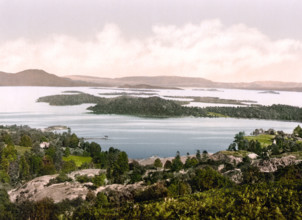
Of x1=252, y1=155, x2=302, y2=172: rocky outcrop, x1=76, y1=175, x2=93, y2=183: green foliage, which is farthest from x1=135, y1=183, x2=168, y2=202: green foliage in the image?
x1=252, y1=155, x2=302, y2=172: rocky outcrop

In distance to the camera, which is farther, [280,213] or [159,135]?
[159,135]

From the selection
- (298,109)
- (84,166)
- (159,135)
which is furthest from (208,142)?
(298,109)

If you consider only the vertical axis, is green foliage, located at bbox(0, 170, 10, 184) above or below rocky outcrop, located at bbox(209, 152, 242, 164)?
below

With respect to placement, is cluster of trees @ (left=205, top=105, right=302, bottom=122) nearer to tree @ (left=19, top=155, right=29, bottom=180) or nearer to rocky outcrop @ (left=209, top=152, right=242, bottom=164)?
rocky outcrop @ (left=209, top=152, right=242, bottom=164)

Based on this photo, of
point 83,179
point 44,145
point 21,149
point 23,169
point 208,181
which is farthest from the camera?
point 44,145

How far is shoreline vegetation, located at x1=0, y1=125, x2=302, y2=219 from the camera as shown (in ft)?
73.9

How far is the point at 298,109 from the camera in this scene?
618 feet

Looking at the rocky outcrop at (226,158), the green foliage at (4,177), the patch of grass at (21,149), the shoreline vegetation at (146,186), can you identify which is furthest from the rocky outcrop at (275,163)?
the patch of grass at (21,149)

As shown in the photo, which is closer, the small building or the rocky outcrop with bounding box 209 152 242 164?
the rocky outcrop with bounding box 209 152 242 164

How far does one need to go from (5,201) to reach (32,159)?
917 inches

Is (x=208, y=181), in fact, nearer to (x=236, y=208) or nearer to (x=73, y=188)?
(x=73, y=188)

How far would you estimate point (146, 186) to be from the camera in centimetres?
4181

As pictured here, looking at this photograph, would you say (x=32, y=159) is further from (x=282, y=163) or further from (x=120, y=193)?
(x=282, y=163)

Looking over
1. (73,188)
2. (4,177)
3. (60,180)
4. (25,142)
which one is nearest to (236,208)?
(73,188)
